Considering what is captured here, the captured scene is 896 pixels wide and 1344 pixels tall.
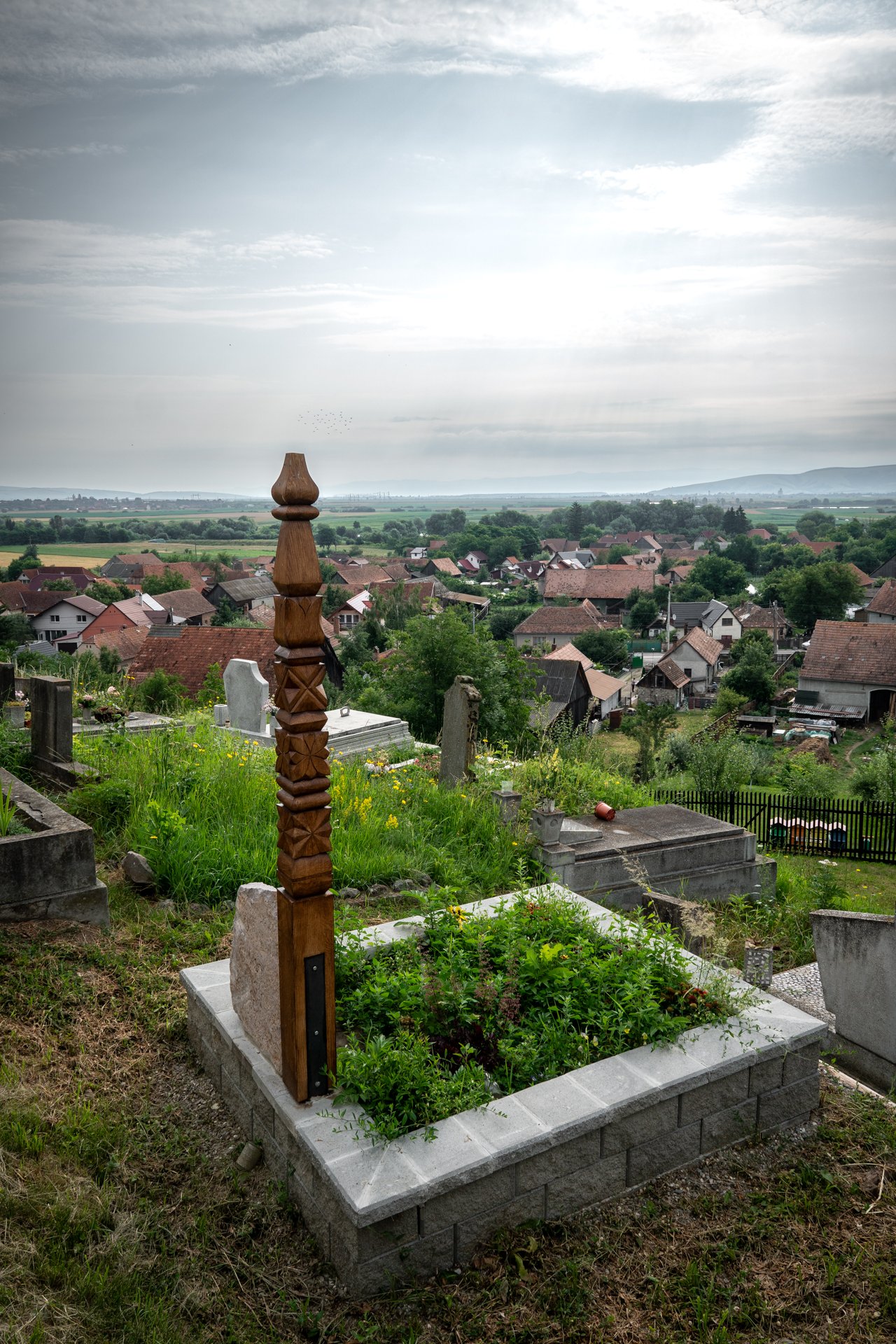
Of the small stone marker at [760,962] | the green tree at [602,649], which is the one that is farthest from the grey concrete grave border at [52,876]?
the green tree at [602,649]

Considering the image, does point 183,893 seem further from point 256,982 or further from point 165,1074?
point 256,982

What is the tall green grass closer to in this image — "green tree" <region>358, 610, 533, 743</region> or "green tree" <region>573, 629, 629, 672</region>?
"green tree" <region>358, 610, 533, 743</region>

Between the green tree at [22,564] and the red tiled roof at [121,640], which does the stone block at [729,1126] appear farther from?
the green tree at [22,564]

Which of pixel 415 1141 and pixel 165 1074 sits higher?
pixel 415 1141

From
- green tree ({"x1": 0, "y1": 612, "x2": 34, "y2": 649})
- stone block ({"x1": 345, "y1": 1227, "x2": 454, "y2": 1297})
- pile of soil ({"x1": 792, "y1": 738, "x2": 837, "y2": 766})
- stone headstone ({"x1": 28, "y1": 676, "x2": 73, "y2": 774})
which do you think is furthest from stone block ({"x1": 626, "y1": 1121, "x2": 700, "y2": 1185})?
green tree ({"x1": 0, "y1": 612, "x2": 34, "y2": 649})

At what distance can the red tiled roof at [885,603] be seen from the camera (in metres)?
58.1

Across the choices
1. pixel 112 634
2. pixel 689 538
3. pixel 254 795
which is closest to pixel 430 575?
pixel 112 634

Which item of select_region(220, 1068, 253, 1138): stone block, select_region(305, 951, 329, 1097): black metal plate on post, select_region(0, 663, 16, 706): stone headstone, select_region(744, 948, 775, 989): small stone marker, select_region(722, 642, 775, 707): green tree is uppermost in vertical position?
select_region(0, 663, 16, 706): stone headstone

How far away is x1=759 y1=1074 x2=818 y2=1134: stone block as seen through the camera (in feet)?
12.7

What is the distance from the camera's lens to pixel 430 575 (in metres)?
93.6

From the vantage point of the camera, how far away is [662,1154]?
141 inches

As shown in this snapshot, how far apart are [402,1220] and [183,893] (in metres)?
3.12

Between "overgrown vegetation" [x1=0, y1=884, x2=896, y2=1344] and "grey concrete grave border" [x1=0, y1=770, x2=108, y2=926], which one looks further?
"grey concrete grave border" [x1=0, y1=770, x2=108, y2=926]

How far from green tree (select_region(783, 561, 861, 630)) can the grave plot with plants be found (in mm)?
63162
